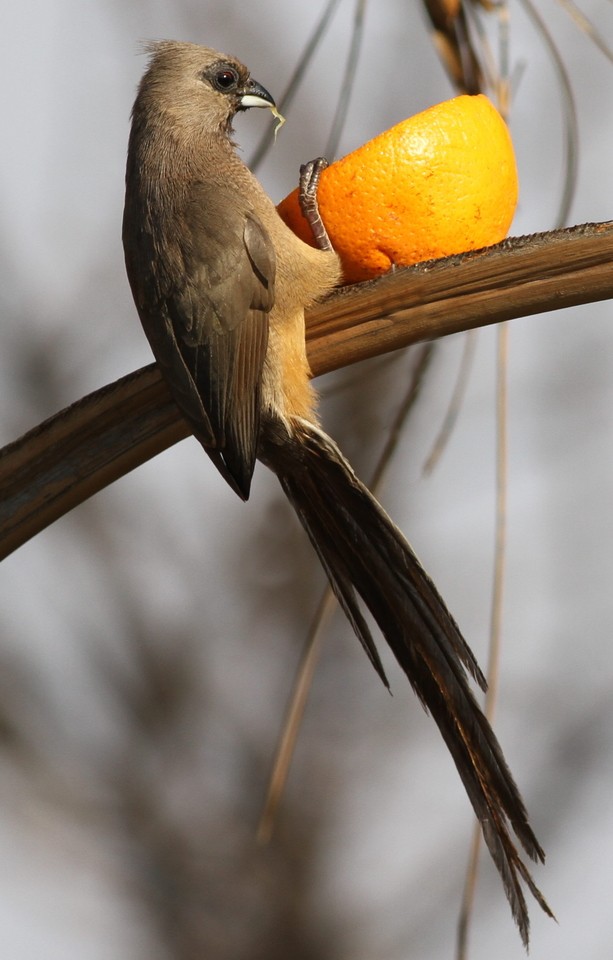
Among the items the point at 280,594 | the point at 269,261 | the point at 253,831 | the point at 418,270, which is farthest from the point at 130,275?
the point at 253,831

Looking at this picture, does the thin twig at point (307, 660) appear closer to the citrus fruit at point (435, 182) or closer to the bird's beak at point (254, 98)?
the citrus fruit at point (435, 182)

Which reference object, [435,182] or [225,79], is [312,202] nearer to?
[435,182]

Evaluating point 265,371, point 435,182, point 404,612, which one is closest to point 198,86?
point 265,371

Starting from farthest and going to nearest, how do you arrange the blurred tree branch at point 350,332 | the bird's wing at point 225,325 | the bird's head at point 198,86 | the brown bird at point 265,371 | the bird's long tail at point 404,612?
1. the bird's head at point 198,86
2. the bird's wing at point 225,325
3. the brown bird at point 265,371
4. the bird's long tail at point 404,612
5. the blurred tree branch at point 350,332

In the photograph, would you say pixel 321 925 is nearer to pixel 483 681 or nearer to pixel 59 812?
pixel 59 812

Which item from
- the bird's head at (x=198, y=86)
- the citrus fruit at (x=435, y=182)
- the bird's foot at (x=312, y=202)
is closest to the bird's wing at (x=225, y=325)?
the bird's foot at (x=312, y=202)

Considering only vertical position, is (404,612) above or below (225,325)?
below

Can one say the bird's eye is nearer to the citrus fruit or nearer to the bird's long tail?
the citrus fruit
